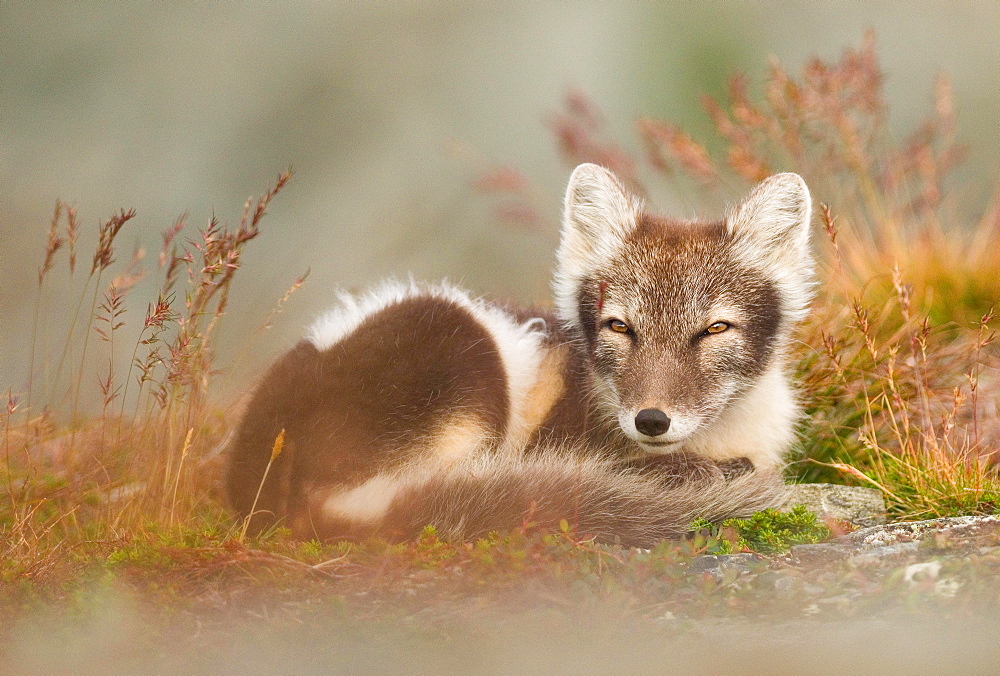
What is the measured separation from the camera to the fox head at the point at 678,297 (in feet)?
9.42

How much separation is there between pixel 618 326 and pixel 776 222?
733mm

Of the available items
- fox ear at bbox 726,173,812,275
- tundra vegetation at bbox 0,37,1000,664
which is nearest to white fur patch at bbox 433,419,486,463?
tundra vegetation at bbox 0,37,1000,664

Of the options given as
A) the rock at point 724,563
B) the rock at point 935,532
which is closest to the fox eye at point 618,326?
the rock at point 724,563

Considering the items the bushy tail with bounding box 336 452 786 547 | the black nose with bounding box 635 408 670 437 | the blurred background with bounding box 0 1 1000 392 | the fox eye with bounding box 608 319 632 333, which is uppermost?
the blurred background with bounding box 0 1 1000 392

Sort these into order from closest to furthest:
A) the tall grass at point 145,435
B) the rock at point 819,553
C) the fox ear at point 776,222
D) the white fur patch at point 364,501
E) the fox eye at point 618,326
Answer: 1. the rock at point 819,553
2. the white fur patch at point 364,501
3. the tall grass at point 145,435
4. the fox eye at point 618,326
5. the fox ear at point 776,222

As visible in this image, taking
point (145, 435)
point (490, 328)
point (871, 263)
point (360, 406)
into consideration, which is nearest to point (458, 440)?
point (360, 406)

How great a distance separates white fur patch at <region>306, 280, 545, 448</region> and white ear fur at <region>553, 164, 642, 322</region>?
192mm

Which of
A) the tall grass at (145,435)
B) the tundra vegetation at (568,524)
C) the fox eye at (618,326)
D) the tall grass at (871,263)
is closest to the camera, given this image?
the tundra vegetation at (568,524)

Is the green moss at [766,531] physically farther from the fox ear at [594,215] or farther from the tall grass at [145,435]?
the tall grass at [145,435]

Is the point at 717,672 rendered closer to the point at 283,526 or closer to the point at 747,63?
the point at 283,526

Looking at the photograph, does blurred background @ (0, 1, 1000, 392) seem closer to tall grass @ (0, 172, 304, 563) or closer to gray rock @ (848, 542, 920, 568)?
tall grass @ (0, 172, 304, 563)

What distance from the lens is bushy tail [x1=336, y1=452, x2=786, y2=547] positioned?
2.63 m

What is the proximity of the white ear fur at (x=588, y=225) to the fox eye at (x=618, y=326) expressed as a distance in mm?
292

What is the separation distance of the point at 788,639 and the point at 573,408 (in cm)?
129
